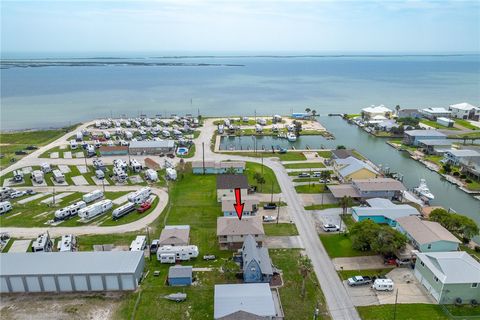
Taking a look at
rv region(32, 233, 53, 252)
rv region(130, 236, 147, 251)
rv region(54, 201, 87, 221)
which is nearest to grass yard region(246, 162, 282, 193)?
rv region(130, 236, 147, 251)

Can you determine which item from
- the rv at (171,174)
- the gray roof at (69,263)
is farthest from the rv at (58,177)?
the gray roof at (69,263)

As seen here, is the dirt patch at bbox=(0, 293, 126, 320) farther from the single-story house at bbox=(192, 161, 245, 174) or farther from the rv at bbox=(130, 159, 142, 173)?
the rv at bbox=(130, 159, 142, 173)

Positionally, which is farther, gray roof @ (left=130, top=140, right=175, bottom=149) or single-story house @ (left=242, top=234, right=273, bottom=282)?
gray roof @ (left=130, top=140, right=175, bottom=149)

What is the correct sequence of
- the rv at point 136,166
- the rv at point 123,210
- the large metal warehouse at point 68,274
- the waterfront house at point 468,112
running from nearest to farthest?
the large metal warehouse at point 68,274, the rv at point 123,210, the rv at point 136,166, the waterfront house at point 468,112

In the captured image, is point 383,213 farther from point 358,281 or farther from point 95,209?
point 95,209

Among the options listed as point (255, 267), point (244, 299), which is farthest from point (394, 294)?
point (244, 299)

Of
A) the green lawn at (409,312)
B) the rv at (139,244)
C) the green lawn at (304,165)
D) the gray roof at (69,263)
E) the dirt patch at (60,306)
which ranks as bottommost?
the green lawn at (409,312)

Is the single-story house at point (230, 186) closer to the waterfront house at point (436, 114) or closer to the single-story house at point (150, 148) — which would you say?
the single-story house at point (150, 148)
